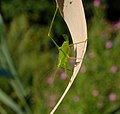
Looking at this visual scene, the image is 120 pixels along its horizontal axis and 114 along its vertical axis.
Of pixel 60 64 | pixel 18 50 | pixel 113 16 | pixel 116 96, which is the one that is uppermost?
pixel 60 64

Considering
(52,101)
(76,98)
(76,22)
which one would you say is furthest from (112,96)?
(76,22)

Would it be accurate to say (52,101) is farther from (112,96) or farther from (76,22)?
(76,22)

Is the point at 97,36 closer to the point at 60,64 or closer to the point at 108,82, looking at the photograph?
the point at 108,82

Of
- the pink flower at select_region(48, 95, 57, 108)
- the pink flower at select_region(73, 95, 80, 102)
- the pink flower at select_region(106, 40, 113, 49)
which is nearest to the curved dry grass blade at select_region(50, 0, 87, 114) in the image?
the pink flower at select_region(73, 95, 80, 102)

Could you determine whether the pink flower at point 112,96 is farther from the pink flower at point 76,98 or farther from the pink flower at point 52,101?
the pink flower at point 52,101

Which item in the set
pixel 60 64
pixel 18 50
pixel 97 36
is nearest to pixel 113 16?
pixel 18 50

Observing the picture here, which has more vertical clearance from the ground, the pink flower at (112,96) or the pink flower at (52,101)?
the pink flower at (52,101)

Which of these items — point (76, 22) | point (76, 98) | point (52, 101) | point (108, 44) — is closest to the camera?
point (76, 22)

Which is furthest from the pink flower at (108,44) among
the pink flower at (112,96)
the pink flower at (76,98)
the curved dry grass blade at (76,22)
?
the curved dry grass blade at (76,22)

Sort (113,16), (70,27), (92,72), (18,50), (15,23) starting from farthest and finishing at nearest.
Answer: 1. (113,16)
2. (15,23)
3. (18,50)
4. (92,72)
5. (70,27)

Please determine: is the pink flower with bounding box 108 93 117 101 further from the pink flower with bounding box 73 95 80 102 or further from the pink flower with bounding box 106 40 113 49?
the pink flower with bounding box 106 40 113 49

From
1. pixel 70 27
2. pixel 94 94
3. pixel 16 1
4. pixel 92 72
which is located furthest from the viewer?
pixel 16 1
